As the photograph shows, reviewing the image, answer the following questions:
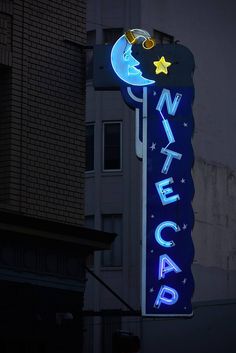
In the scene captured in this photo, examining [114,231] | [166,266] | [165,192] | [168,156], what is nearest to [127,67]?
[168,156]

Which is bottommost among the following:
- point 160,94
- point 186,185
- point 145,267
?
point 145,267

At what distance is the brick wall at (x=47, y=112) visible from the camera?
1825 centimetres

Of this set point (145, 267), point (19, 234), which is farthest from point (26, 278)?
point (145, 267)

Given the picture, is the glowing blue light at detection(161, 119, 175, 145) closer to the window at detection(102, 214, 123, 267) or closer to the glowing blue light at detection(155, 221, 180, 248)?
the glowing blue light at detection(155, 221, 180, 248)

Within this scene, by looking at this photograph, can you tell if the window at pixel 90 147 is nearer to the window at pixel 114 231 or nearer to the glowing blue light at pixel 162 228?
the window at pixel 114 231

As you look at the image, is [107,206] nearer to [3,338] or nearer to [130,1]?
[130,1]

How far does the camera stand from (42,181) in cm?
1852

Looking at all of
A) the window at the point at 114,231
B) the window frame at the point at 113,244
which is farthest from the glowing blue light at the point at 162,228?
the window at the point at 114,231

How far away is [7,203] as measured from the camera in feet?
58.3

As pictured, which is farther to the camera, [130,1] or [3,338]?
[130,1]

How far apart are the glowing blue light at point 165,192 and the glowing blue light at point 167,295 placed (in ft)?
5.24

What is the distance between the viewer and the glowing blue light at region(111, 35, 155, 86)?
2019cm

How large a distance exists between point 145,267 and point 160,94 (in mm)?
3345

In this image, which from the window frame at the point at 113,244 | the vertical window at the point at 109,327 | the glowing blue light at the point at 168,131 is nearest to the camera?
the glowing blue light at the point at 168,131
